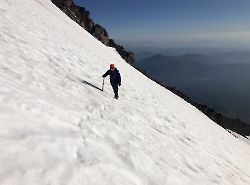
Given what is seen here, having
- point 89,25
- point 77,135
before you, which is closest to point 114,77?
point 77,135

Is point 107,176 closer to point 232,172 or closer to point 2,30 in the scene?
point 232,172

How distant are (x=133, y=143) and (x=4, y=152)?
5.66 m

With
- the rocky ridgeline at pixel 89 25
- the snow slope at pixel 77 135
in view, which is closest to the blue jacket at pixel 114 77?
the snow slope at pixel 77 135

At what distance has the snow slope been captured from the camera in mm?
7426

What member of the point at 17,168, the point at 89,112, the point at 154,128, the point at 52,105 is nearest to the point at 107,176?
the point at 17,168

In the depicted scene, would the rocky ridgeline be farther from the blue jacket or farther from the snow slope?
the blue jacket

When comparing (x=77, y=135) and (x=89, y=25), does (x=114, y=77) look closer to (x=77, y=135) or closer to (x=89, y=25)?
(x=77, y=135)

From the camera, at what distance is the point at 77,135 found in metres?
9.64

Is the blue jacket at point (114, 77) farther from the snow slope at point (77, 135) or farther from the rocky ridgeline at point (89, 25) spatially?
the rocky ridgeline at point (89, 25)

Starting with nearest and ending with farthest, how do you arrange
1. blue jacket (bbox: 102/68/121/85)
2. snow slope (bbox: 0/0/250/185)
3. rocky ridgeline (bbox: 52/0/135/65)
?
snow slope (bbox: 0/0/250/185) < blue jacket (bbox: 102/68/121/85) < rocky ridgeline (bbox: 52/0/135/65)

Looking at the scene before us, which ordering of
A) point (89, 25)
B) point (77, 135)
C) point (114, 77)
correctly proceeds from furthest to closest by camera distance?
1. point (89, 25)
2. point (114, 77)
3. point (77, 135)

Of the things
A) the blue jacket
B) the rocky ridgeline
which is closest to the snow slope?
the blue jacket

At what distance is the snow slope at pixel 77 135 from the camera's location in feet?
24.4

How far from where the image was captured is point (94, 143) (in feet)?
32.2
